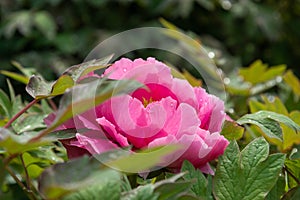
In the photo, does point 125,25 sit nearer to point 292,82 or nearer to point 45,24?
point 45,24

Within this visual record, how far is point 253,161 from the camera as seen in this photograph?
448 millimetres

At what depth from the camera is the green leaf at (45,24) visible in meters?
2.37

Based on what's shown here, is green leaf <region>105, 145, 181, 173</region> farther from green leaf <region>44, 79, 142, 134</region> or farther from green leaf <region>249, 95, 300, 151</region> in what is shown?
green leaf <region>249, 95, 300, 151</region>

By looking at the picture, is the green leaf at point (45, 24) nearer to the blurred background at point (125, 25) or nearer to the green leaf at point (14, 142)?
the blurred background at point (125, 25)

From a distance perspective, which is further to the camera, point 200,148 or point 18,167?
point 18,167

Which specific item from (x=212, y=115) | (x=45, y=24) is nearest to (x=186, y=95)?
(x=212, y=115)

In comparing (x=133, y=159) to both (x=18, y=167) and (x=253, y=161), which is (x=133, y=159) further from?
(x=18, y=167)

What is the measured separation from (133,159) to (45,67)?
207 centimetres

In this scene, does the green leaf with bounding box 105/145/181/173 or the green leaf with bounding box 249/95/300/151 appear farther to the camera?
the green leaf with bounding box 249/95/300/151

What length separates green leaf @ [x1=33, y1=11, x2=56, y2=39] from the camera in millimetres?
2371

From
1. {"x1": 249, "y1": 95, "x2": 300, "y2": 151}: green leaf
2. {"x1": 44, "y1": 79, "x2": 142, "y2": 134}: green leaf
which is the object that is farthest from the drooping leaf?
{"x1": 249, "y1": 95, "x2": 300, "y2": 151}: green leaf

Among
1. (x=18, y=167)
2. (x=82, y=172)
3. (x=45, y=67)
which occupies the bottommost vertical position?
(x=45, y=67)

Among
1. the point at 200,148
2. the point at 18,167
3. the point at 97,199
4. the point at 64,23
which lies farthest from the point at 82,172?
the point at 64,23

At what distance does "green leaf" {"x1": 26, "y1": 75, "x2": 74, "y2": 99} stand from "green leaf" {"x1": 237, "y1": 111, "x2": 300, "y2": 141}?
0.16 metres
